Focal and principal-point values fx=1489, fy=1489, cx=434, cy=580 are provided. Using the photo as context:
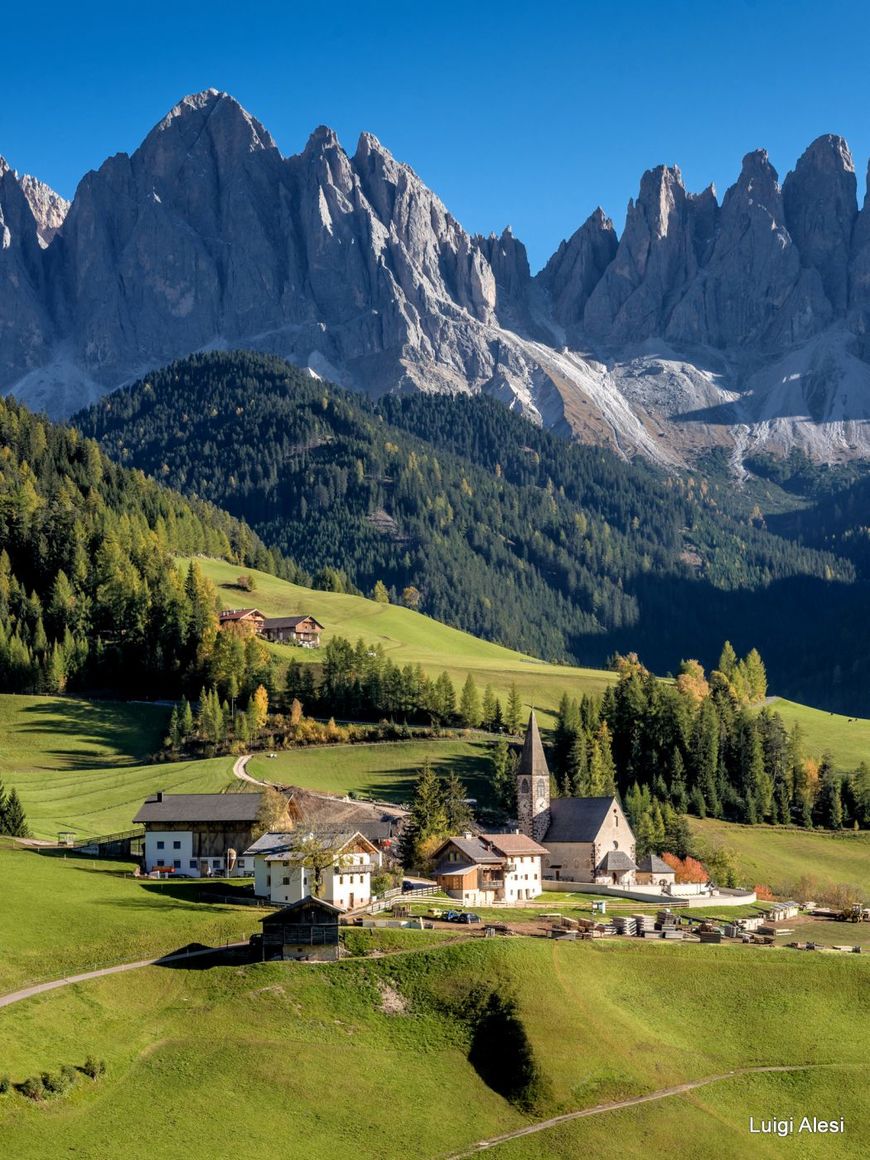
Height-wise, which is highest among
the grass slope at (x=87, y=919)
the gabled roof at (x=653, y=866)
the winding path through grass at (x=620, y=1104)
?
the gabled roof at (x=653, y=866)

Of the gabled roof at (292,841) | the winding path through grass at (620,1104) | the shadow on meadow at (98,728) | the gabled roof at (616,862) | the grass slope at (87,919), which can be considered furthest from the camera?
the shadow on meadow at (98,728)

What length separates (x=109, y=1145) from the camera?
60219 millimetres

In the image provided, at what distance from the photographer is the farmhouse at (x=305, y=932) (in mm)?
80688

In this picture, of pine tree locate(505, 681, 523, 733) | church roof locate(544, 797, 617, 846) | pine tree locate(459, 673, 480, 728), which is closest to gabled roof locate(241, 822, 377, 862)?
church roof locate(544, 797, 617, 846)

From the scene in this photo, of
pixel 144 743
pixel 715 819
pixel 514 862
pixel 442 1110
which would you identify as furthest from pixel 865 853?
pixel 442 1110

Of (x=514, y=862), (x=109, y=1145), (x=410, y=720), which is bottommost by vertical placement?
(x=109, y=1145)

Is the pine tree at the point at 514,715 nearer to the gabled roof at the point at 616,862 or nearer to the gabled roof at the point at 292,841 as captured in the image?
the gabled roof at the point at 616,862

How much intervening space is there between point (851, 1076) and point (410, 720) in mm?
105025

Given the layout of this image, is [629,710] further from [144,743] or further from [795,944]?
[795,944]

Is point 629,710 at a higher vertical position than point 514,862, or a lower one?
higher

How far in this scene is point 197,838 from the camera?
11688 cm

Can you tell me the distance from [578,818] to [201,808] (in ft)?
109

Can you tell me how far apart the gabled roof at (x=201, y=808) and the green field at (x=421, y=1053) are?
38.5m

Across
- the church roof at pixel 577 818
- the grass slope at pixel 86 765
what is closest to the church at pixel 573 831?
the church roof at pixel 577 818
